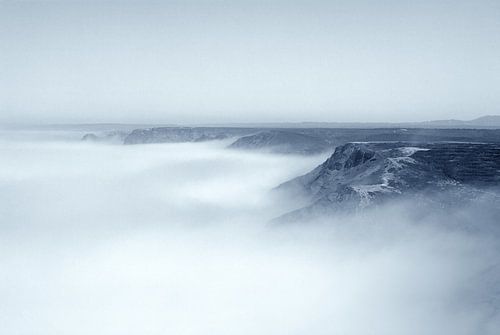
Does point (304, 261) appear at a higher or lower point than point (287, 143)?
lower

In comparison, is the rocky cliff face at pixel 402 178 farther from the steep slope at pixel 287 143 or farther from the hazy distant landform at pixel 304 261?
the steep slope at pixel 287 143

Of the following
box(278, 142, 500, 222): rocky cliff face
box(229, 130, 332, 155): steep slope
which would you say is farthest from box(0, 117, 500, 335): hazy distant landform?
box(229, 130, 332, 155): steep slope

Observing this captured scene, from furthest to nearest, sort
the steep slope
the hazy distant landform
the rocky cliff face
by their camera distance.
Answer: the steep slope < the rocky cliff face < the hazy distant landform

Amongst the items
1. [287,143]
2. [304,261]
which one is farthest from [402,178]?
[287,143]

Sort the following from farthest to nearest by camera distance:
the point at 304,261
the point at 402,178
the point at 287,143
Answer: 1. the point at 287,143
2. the point at 402,178
3. the point at 304,261

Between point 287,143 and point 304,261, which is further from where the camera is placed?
point 287,143

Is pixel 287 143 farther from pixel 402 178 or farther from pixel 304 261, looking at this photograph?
pixel 304 261

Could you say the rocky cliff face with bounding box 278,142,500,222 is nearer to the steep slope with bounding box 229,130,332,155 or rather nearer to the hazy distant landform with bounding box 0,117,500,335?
the hazy distant landform with bounding box 0,117,500,335

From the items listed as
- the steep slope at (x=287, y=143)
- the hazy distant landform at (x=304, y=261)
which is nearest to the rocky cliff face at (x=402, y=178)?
the hazy distant landform at (x=304, y=261)

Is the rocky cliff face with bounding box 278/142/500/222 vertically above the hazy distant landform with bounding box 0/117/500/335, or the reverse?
the rocky cliff face with bounding box 278/142/500/222
